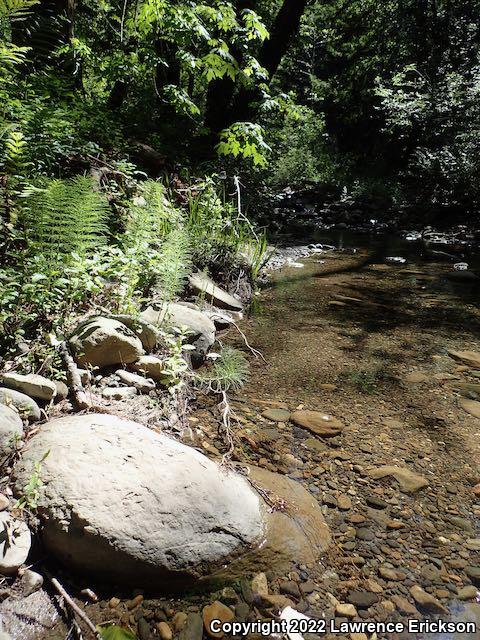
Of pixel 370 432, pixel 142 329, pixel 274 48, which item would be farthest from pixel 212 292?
pixel 274 48

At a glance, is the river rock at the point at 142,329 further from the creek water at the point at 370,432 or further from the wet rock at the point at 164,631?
the wet rock at the point at 164,631

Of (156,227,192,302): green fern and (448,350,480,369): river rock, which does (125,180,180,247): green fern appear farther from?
(448,350,480,369): river rock

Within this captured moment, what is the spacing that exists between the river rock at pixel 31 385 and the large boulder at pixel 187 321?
1133 mm

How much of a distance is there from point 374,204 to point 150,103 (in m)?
10.6

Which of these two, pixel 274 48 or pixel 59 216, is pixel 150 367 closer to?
pixel 59 216

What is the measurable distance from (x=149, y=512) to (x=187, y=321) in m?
2.00

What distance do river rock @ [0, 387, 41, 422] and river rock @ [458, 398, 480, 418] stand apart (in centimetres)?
298

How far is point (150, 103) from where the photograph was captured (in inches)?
317

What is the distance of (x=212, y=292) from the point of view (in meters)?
4.77

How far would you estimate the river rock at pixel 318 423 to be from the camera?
293 centimetres

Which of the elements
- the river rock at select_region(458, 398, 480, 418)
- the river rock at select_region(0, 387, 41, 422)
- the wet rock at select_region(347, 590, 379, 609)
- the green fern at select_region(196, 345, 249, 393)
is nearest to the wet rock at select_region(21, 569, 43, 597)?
the river rock at select_region(0, 387, 41, 422)

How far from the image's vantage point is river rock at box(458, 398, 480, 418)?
3.29 meters

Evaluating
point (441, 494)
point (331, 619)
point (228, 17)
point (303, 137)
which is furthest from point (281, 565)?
point (303, 137)

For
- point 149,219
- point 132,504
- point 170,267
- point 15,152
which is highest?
point 15,152
